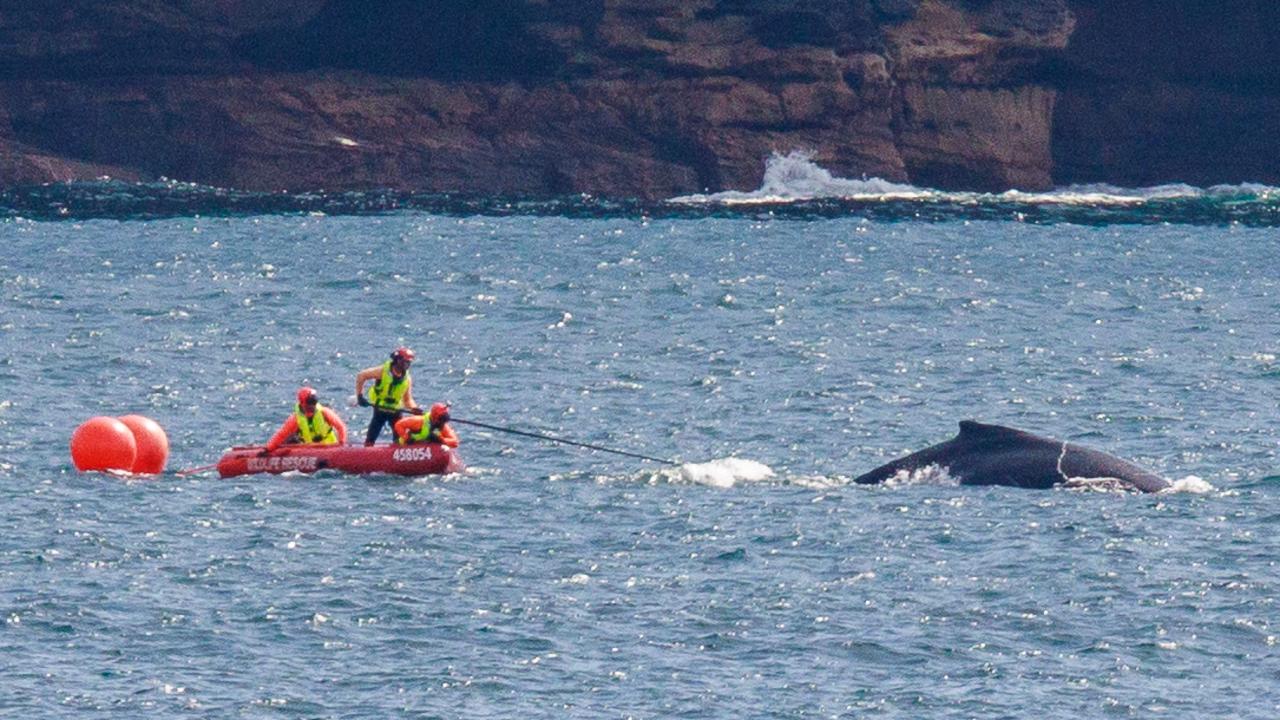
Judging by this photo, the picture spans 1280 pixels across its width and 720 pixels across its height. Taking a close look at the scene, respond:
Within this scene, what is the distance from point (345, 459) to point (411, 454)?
0.86 meters

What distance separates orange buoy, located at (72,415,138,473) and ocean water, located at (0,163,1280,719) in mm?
316

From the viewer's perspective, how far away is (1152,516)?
86.7 feet

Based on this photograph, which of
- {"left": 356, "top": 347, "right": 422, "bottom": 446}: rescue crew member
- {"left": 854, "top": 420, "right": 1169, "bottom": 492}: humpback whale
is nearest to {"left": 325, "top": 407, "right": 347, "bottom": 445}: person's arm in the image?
{"left": 356, "top": 347, "right": 422, "bottom": 446}: rescue crew member

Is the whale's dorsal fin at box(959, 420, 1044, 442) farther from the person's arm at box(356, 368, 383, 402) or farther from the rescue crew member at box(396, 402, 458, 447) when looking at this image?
the person's arm at box(356, 368, 383, 402)

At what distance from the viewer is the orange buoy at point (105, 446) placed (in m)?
29.0

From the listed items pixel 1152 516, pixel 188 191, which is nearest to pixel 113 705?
pixel 1152 516

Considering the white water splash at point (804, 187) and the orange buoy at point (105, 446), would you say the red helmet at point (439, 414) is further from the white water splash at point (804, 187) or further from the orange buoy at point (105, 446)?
the white water splash at point (804, 187)

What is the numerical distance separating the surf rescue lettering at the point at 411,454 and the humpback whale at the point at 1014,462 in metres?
5.45

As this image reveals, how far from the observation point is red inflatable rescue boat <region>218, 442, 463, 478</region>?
96.7 feet

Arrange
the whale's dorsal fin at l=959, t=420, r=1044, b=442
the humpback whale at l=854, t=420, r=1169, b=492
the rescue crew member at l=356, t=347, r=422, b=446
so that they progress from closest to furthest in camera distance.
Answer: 1. the humpback whale at l=854, t=420, r=1169, b=492
2. the whale's dorsal fin at l=959, t=420, r=1044, b=442
3. the rescue crew member at l=356, t=347, r=422, b=446

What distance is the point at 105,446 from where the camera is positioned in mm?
29062

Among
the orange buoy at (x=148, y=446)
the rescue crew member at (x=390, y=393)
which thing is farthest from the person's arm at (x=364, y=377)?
the orange buoy at (x=148, y=446)

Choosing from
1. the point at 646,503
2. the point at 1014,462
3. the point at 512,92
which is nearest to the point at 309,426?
the point at 646,503

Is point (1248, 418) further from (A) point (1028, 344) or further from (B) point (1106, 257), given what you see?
(B) point (1106, 257)
